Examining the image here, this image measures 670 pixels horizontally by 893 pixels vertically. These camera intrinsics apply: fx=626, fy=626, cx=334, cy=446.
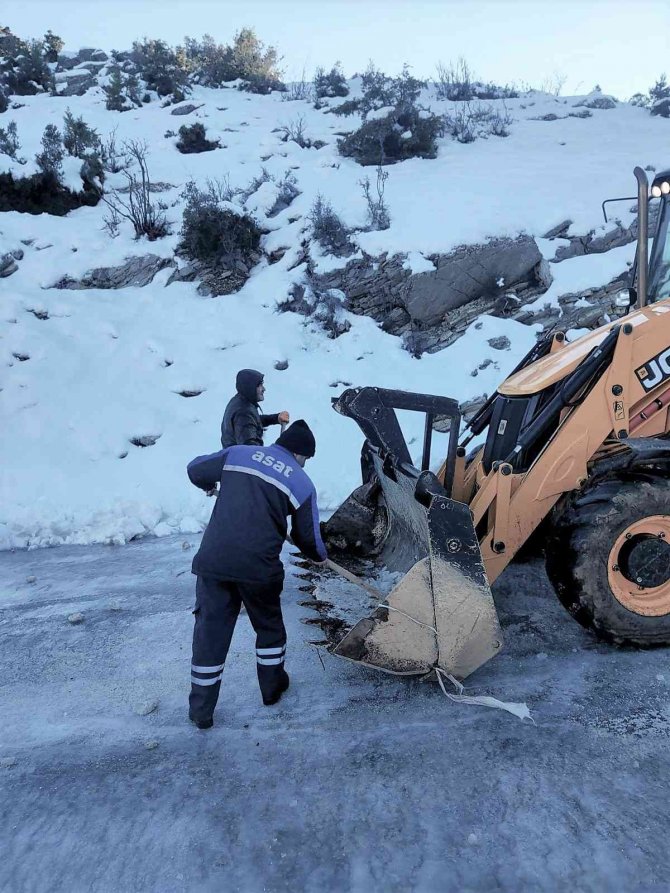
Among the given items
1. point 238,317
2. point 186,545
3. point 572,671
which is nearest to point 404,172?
point 238,317

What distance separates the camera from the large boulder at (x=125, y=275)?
11.1m

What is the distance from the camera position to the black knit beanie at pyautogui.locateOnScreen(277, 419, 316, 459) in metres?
3.49

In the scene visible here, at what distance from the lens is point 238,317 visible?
414 inches

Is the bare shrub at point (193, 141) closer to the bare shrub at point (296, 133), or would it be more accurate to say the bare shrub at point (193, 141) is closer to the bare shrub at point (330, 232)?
the bare shrub at point (296, 133)

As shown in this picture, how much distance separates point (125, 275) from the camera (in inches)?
447

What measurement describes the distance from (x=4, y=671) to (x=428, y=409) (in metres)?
3.17

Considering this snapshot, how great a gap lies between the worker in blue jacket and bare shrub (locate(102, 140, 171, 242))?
9844mm

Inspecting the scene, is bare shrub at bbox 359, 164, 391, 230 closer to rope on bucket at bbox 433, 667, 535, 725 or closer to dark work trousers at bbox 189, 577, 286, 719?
dark work trousers at bbox 189, 577, 286, 719

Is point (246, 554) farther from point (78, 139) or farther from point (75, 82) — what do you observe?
point (75, 82)

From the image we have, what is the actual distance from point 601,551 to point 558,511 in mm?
335

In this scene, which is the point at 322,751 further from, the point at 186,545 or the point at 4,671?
the point at 186,545

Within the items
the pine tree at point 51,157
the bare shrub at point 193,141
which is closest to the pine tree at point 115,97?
the bare shrub at point 193,141

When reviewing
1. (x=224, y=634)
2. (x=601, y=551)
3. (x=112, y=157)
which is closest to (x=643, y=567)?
(x=601, y=551)

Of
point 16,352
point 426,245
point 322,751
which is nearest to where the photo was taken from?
point 322,751
